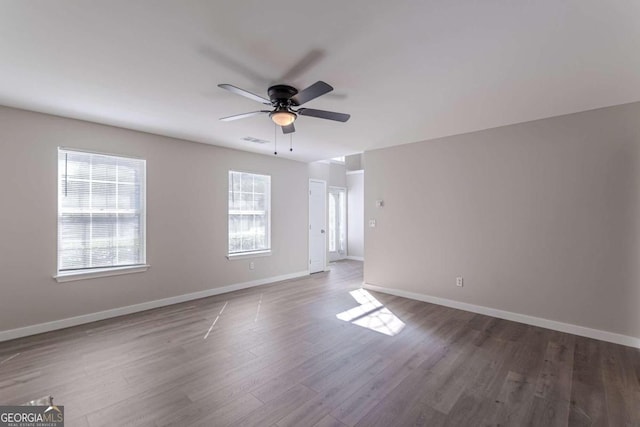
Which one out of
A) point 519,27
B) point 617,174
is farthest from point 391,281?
point 519,27

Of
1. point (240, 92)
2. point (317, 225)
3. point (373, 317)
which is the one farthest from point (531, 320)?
point (317, 225)

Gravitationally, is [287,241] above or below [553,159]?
below

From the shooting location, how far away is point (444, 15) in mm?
1687

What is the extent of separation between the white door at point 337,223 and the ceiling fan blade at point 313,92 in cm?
569

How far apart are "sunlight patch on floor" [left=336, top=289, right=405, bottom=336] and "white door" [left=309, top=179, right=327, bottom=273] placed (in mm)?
2219

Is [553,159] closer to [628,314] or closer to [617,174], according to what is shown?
[617,174]

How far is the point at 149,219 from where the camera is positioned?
162 inches

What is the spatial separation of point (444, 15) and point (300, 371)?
2805 mm

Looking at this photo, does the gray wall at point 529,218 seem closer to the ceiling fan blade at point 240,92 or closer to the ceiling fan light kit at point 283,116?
the ceiling fan light kit at point 283,116

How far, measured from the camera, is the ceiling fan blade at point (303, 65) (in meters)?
2.09

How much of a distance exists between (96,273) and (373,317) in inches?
142

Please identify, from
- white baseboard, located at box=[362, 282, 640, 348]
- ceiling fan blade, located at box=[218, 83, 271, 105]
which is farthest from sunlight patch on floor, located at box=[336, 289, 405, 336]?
ceiling fan blade, located at box=[218, 83, 271, 105]

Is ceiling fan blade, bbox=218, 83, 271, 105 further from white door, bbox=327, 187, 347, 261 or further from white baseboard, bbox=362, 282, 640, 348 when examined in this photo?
white door, bbox=327, 187, 347, 261

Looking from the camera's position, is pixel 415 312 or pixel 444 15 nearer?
pixel 444 15
